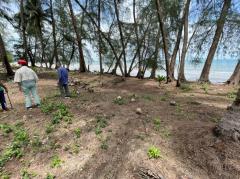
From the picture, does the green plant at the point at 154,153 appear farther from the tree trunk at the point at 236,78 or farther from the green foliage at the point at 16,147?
the tree trunk at the point at 236,78

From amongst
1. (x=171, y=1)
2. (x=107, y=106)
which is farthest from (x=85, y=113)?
(x=171, y=1)

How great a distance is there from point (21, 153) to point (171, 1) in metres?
13.0

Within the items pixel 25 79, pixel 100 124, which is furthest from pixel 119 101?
pixel 25 79

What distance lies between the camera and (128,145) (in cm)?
441

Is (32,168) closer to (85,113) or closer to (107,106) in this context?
(85,113)

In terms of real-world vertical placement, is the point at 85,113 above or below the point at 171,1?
below

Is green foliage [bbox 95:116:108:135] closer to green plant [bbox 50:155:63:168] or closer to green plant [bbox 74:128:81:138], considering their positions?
green plant [bbox 74:128:81:138]

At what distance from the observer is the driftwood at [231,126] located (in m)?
3.84

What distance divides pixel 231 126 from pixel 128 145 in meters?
1.90

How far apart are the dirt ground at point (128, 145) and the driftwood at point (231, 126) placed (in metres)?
0.12

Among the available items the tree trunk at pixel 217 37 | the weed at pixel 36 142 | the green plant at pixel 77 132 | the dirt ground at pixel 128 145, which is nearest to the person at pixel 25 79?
the dirt ground at pixel 128 145

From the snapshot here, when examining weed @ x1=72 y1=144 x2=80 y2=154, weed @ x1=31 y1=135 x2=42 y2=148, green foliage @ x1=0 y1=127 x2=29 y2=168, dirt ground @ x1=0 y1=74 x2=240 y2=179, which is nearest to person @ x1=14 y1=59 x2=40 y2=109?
dirt ground @ x1=0 y1=74 x2=240 y2=179

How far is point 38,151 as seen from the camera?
15.0 feet

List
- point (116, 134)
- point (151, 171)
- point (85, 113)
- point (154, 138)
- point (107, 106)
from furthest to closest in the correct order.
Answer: point (107, 106), point (85, 113), point (116, 134), point (154, 138), point (151, 171)
